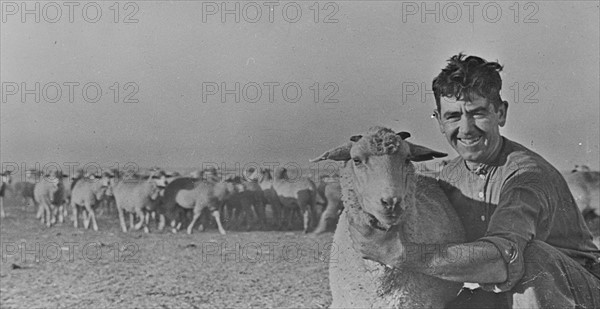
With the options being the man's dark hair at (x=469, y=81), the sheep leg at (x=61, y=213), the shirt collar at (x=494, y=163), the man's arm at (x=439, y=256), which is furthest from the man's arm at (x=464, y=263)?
the sheep leg at (x=61, y=213)

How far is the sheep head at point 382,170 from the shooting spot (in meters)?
1.24

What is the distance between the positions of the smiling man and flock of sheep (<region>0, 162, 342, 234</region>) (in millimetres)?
4008

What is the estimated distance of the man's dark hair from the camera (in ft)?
4.60

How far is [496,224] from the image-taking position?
1.31 m

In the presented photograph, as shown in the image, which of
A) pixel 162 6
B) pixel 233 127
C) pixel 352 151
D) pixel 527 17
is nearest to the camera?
pixel 352 151

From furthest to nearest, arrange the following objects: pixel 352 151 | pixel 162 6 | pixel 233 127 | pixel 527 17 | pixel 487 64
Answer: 1. pixel 233 127
2. pixel 162 6
3. pixel 527 17
4. pixel 487 64
5. pixel 352 151

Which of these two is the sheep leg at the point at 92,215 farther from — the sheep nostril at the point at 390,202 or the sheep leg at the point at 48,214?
the sheep nostril at the point at 390,202

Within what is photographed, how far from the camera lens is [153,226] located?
6.13 meters

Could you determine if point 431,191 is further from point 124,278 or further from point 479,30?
point 124,278

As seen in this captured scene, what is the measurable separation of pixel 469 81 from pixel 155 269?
3.45m

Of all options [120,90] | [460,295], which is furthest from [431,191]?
[120,90]

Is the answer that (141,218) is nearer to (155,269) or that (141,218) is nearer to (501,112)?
(155,269)

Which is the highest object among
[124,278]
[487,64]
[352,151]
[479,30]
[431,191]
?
[479,30]

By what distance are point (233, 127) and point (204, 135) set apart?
0.14m
